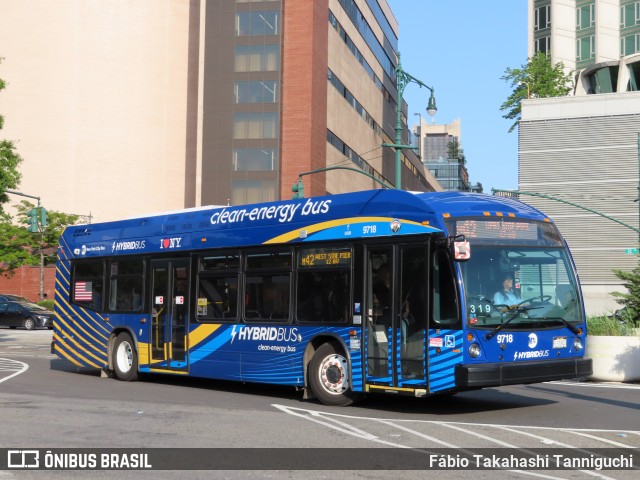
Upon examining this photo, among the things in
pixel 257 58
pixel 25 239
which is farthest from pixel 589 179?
pixel 25 239

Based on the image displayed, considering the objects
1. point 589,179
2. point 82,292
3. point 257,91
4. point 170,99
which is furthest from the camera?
point 170,99

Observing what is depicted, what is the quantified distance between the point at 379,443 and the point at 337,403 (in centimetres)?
367

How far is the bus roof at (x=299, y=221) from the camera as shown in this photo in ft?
41.5

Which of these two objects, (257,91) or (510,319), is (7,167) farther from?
(257,91)

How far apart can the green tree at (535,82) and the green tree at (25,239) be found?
33.3m

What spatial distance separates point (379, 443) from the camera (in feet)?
32.0

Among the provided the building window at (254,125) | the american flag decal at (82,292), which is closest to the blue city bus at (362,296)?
the american flag decal at (82,292)

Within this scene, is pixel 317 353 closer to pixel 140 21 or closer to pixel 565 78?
pixel 565 78

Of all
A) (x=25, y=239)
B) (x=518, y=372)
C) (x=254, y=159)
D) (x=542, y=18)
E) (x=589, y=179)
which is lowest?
(x=518, y=372)

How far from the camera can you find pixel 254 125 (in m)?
71.8

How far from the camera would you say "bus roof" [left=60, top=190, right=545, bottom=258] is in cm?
1266

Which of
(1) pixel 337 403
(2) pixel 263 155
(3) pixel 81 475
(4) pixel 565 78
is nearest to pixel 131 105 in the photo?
(2) pixel 263 155

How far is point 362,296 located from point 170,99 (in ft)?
213

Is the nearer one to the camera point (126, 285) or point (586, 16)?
point (126, 285)
